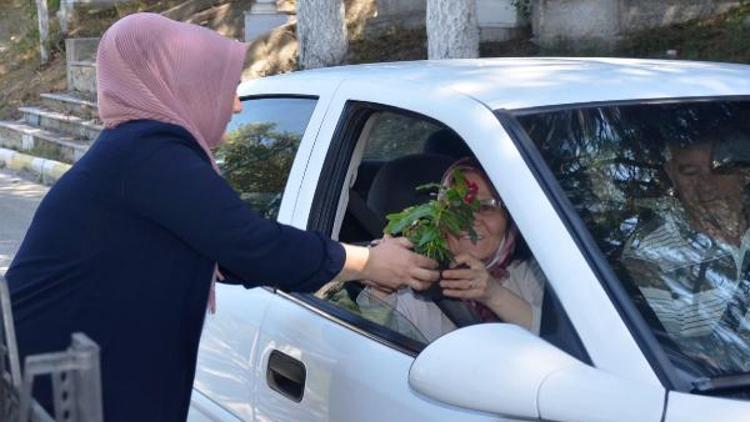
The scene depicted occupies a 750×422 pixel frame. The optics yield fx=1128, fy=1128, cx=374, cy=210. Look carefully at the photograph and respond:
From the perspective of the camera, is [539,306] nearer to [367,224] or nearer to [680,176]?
[680,176]

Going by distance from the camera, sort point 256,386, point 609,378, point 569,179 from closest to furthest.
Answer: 1. point 609,378
2. point 569,179
3. point 256,386

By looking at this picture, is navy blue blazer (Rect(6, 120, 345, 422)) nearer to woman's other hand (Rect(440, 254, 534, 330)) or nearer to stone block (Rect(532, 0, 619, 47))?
woman's other hand (Rect(440, 254, 534, 330))

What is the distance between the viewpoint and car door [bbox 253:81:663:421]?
2.18 m

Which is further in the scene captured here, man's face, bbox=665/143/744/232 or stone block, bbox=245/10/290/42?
stone block, bbox=245/10/290/42

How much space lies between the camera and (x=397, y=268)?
8.36 feet

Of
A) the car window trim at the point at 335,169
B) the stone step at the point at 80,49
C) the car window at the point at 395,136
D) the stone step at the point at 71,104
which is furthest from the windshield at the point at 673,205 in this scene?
the stone step at the point at 80,49

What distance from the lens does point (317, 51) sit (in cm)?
1152

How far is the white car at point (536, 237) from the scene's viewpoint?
2.11m

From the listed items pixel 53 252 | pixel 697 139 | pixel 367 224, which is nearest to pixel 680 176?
pixel 697 139

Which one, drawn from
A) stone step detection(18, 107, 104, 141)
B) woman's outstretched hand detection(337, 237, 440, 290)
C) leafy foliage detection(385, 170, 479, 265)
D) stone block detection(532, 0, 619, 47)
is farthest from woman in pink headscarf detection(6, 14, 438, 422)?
stone step detection(18, 107, 104, 141)

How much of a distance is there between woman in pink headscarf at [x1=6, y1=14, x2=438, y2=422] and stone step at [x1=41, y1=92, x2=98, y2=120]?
1277cm

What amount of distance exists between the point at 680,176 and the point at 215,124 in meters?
1.11

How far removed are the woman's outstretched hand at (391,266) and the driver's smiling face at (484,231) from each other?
16 centimetres

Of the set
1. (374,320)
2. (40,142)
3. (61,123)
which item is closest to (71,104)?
(61,123)
